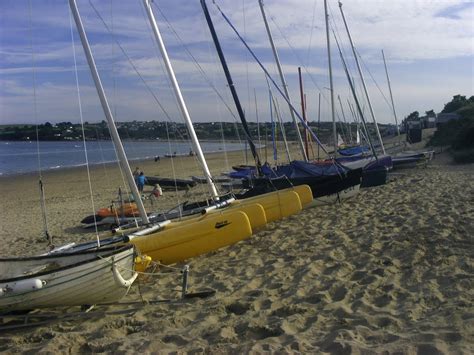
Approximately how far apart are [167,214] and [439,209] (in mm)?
6171

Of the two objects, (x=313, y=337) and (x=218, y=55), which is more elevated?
(x=218, y=55)

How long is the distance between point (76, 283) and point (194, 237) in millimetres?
2905

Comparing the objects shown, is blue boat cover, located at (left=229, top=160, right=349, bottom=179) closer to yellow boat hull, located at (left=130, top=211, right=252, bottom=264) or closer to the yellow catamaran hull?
the yellow catamaran hull

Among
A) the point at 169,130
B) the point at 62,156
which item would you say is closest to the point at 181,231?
the point at 169,130

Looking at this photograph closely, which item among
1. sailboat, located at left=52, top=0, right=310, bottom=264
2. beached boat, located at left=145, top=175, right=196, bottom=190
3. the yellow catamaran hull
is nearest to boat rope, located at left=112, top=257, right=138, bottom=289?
sailboat, located at left=52, top=0, right=310, bottom=264

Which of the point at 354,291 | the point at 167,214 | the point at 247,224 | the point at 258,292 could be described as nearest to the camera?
the point at 354,291

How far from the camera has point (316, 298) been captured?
5879mm

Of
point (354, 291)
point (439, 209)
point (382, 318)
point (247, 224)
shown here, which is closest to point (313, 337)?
point (382, 318)

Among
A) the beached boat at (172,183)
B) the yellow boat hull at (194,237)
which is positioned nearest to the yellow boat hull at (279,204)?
the yellow boat hull at (194,237)

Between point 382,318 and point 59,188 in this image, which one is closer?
point 382,318

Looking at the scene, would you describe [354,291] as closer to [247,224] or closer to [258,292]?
[258,292]

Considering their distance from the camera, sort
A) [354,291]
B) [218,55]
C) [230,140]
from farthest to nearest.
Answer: [230,140] → [218,55] → [354,291]

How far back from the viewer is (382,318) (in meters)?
4.98

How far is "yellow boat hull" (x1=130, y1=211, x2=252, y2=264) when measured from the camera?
8.27 m
